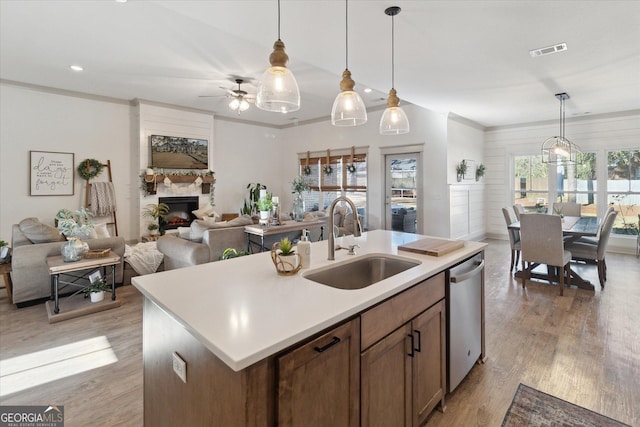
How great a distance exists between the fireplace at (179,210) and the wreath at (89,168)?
122cm

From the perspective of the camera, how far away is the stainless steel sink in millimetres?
1796

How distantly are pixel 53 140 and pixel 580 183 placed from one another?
34.5 ft

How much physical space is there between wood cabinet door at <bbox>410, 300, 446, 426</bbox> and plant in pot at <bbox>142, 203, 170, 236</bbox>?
20.3 ft

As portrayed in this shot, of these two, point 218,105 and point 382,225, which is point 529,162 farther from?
point 218,105

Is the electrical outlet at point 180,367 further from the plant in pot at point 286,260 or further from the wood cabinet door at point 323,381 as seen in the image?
the plant in pot at point 286,260

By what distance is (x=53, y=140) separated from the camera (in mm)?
5727

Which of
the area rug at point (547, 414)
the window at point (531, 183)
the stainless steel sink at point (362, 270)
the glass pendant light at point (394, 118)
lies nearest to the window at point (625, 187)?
the window at point (531, 183)

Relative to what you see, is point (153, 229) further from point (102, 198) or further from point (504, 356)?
point (504, 356)

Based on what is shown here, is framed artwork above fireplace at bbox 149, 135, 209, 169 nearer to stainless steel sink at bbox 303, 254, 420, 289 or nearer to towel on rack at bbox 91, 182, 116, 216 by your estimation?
towel on rack at bbox 91, 182, 116, 216

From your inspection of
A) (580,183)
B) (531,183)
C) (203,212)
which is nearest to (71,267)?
(203,212)

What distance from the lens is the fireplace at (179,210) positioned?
22.6 ft

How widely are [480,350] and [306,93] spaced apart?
16.9 ft

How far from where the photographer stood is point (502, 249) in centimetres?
655

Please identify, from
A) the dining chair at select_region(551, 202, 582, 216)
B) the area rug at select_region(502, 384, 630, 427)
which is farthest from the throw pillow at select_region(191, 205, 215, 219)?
the dining chair at select_region(551, 202, 582, 216)
